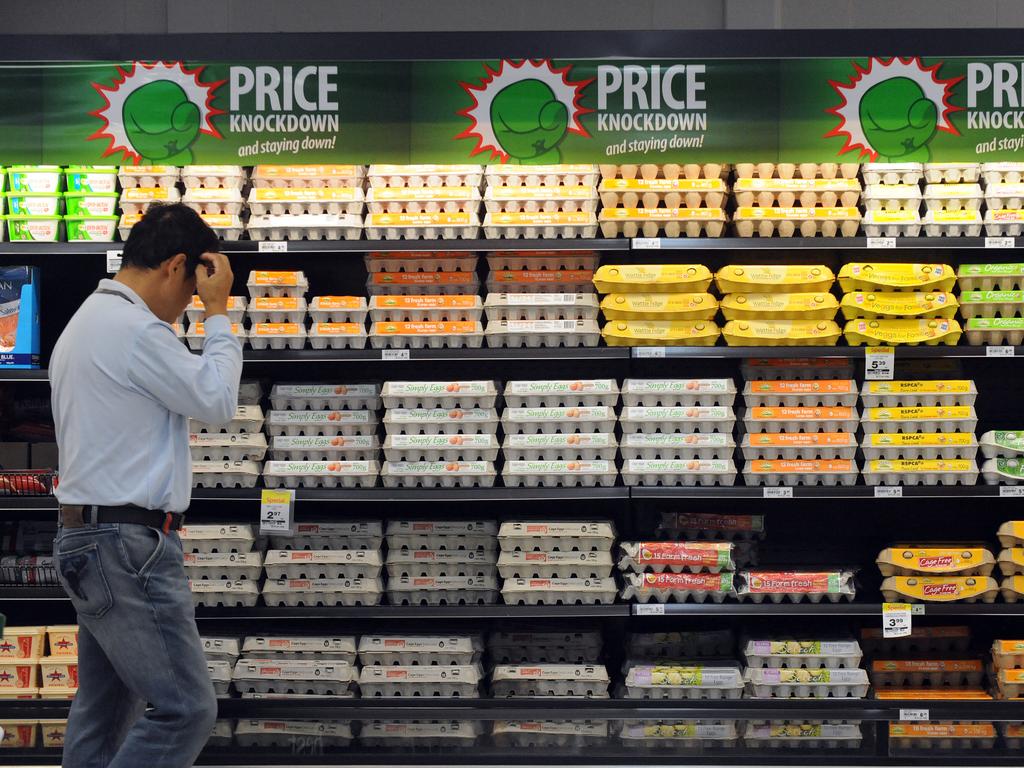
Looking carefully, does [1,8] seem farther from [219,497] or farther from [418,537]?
[418,537]

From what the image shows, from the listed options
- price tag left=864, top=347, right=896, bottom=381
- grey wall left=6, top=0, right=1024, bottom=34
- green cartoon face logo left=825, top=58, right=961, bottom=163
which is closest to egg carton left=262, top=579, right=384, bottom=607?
price tag left=864, top=347, right=896, bottom=381

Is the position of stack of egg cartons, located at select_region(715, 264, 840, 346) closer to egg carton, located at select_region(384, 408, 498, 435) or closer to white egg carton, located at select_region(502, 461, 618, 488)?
white egg carton, located at select_region(502, 461, 618, 488)

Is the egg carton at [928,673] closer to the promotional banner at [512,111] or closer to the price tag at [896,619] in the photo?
the price tag at [896,619]

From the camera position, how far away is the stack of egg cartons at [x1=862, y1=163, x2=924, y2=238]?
14.6ft

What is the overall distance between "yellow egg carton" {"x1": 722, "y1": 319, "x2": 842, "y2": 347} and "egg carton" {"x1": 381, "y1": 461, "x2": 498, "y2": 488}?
1.11 metres

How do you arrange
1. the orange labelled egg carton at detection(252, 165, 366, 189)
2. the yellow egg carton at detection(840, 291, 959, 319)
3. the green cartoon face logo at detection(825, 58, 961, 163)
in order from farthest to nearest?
the green cartoon face logo at detection(825, 58, 961, 163) → the orange labelled egg carton at detection(252, 165, 366, 189) → the yellow egg carton at detection(840, 291, 959, 319)

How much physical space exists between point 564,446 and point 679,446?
1.50 ft

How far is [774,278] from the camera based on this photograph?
450cm

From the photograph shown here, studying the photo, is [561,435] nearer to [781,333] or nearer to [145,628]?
[781,333]

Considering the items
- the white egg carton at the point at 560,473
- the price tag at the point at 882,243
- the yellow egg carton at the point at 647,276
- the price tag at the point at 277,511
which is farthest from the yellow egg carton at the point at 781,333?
the price tag at the point at 277,511

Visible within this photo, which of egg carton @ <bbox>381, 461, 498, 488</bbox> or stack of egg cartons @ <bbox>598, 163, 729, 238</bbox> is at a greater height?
stack of egg cartons @ <bbox>598, 163, 729, 238</bbox>

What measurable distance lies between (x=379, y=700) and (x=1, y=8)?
475cm

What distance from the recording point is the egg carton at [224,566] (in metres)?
4.50

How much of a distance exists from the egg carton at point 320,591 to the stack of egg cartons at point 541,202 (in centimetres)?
150
